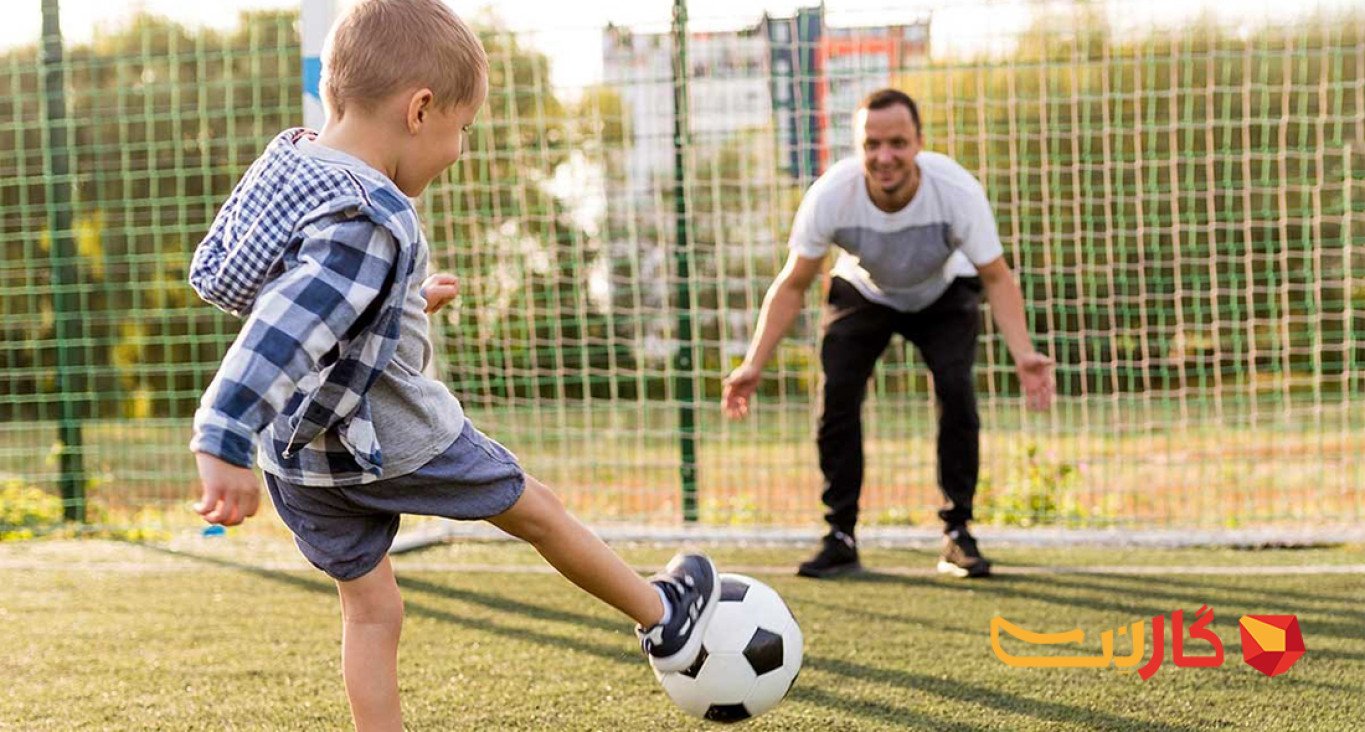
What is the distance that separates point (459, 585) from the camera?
434 cm

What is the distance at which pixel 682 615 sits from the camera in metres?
2.37

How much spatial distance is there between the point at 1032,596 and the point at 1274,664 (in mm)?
936

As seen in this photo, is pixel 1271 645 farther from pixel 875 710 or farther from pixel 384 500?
pixel 384 500

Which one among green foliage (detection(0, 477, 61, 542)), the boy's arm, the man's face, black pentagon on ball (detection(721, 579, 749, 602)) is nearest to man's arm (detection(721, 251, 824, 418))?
the man's face

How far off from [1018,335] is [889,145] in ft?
2.08

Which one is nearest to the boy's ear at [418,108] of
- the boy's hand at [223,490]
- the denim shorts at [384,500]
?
the denim shorts at [384,500]

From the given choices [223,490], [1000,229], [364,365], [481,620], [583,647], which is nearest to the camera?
[223,490]

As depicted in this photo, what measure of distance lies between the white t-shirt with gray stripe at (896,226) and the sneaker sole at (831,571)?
822 millimetres

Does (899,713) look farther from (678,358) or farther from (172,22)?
(172,22)

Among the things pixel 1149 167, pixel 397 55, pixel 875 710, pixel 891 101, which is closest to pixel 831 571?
pixel 891 101

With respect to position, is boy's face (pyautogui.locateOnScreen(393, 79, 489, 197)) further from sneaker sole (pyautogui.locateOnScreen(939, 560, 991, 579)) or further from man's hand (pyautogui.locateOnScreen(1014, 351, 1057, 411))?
sneaker sole (pyautogui.locateOnScreen(939, 560, 991, 579))

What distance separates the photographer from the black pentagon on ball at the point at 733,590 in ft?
8.18

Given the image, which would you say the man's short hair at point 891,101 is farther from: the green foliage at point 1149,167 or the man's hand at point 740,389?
the green foliage at point 1149,167

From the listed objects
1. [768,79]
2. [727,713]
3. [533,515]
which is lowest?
[727,713]
